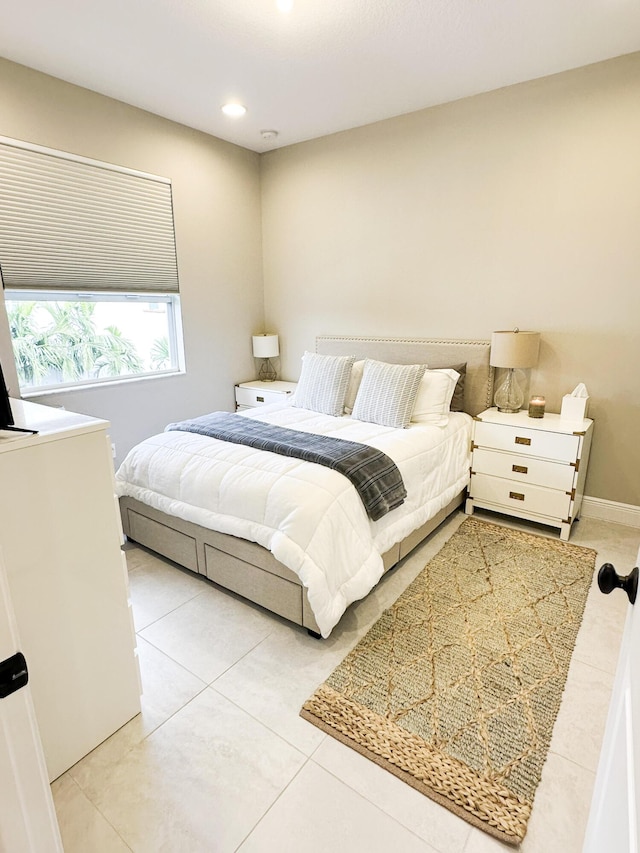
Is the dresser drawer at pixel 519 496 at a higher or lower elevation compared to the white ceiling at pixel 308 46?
lower

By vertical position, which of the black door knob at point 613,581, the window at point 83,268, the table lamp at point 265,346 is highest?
the window at point 83,268

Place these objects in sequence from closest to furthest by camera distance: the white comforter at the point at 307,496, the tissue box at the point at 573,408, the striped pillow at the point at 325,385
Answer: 1. the white comforter at the point at 307,496
2. the tissue box at the point at 573,408
3. the striped pillow at the point at 325,385

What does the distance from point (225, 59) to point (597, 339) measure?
2838 millimetres

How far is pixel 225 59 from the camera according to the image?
261 centimetres

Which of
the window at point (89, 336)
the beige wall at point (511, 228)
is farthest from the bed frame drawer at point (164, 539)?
the beige wall at point (511, 228)

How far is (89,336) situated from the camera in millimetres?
3355

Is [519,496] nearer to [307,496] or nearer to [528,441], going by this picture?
[528,441]

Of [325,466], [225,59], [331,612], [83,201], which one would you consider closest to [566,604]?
[331,612]

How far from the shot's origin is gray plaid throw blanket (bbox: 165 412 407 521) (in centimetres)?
216

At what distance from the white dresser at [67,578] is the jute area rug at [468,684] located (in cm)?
72

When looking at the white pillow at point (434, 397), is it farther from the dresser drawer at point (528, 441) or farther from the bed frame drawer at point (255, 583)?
the bed frame drawer at point (255, 583)

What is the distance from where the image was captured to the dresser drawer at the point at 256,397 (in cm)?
409

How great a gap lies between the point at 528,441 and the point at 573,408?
36cm

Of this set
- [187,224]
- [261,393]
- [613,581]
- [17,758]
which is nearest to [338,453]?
[613,581]
